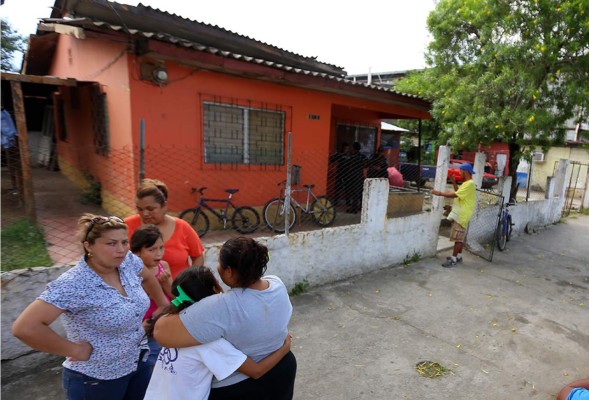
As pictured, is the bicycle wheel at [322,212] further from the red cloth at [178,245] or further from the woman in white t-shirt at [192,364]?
the woman in white t-shirt at [192,364]

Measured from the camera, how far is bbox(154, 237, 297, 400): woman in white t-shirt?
1365 millimetres

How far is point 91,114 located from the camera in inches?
262

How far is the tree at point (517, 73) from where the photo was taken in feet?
21.4

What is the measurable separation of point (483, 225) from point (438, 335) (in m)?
4.55

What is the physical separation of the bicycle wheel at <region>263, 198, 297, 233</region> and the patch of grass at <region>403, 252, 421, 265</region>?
6.79ft

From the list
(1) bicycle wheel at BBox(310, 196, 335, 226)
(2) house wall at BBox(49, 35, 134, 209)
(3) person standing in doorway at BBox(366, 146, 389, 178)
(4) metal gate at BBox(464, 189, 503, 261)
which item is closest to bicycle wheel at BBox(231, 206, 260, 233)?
(1) bicycle wheel at BBox(310, 196, 335, 226)

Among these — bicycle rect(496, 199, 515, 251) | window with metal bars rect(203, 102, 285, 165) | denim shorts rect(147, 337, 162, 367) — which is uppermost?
window with metal bars rect(203, 102, 285, 165)

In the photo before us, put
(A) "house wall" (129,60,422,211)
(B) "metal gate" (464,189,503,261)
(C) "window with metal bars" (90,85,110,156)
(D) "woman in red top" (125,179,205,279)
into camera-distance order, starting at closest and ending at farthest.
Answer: (D) "woman in red top" (125,179,205,279) < (A) "house wall" (129,60,422,211) < (C) "window with metal bars" (90,85,110,156) < (B) "metal gate" (464,189,503,261)

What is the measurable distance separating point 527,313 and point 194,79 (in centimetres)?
574

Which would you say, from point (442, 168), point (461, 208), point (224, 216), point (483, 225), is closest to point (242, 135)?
point (224, 216)

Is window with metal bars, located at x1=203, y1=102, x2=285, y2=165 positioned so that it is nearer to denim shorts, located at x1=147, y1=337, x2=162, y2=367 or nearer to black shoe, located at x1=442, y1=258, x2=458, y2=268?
black shoe, located at x1=442, y1=258, x2=458, y2=268

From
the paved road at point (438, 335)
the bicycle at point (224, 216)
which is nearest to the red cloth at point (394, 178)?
the paved road at point (438, 335)

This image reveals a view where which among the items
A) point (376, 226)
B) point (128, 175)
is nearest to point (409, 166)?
point (376, 226)

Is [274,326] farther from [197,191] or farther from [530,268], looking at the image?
[530,268]
